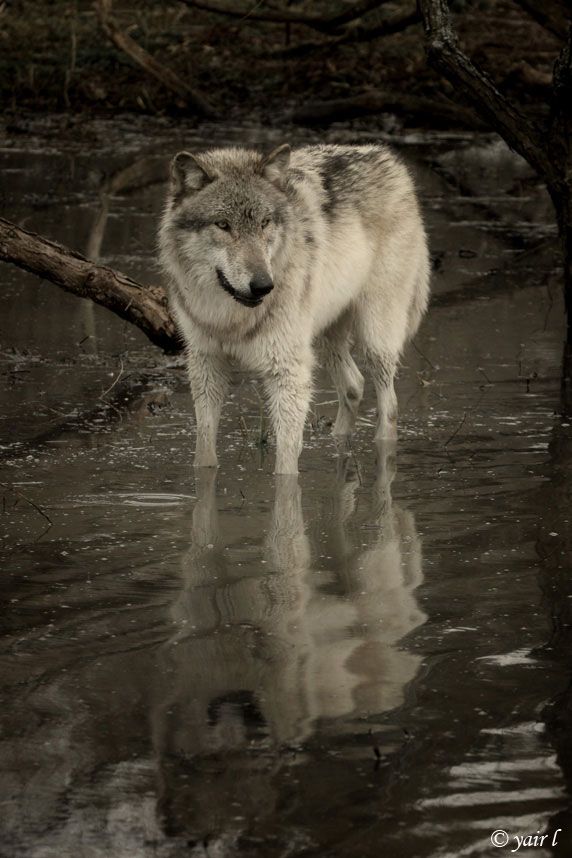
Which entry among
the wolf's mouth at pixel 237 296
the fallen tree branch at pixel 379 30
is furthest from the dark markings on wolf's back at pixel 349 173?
the fallen tree branch at pixel 379 30

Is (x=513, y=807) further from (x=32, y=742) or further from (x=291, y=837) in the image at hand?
(x=32, y=742)

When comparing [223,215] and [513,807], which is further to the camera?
[223,215]

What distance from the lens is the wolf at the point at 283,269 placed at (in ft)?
21.8

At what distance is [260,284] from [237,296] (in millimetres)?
168

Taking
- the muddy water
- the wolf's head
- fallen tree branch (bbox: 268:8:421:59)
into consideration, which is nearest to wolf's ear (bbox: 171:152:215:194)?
the wolf's head

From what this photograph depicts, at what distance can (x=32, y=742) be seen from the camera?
3959 millimetres

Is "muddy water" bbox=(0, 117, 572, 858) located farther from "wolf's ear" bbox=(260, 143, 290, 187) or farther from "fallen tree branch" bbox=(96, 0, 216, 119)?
"fallen tree branch" bbox=(96, 0, 216, 119)

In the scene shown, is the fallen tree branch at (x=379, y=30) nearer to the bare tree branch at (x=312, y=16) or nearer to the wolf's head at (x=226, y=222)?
the bare tree branch at (x=312, y=16)

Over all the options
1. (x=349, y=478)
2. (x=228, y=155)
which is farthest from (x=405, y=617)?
(x=228, y=155)

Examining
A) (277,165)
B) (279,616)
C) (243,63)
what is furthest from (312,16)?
(279,616)

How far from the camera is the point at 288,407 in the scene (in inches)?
277

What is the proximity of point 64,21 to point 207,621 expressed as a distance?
20.6m

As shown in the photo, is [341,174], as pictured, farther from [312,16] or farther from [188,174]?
[312,16]

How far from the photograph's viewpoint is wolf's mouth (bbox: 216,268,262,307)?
6473 millimetres
